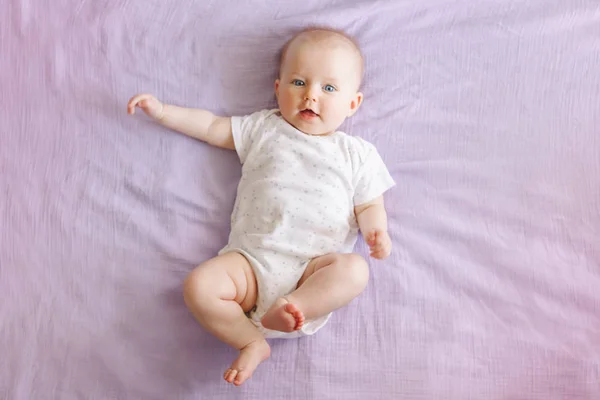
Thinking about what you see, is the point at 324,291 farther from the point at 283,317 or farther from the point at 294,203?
the point at 294,203

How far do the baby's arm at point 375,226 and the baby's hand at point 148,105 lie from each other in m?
0.47

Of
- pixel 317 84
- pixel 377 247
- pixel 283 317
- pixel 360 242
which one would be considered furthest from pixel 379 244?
pixel 317 84

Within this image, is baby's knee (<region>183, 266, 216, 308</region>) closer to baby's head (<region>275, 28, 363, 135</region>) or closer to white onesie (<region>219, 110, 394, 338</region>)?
white onesie (<region>219, 110, 394, 338</region>)

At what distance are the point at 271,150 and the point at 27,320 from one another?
60 centimetres

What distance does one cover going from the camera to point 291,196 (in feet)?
4.43

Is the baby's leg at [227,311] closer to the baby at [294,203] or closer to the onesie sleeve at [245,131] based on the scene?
the baby at [294,203]

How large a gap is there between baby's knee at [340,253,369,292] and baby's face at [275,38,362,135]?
30 centimetres

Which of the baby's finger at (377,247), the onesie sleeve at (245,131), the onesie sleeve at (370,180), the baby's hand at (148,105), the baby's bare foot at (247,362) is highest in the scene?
the baby's hand at (148,105)

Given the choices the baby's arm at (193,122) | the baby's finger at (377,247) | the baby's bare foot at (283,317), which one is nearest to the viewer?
the baby's bare foot at (283,317)

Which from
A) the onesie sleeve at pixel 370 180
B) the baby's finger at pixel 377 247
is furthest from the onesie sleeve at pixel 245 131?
the baby's finger at pixel 377 247

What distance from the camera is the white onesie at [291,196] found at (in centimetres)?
131

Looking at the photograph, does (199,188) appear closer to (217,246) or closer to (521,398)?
(217,246)

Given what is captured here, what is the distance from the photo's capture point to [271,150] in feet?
4.60

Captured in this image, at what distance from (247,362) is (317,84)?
582 mm
